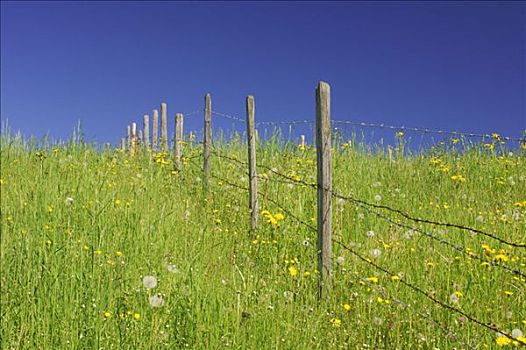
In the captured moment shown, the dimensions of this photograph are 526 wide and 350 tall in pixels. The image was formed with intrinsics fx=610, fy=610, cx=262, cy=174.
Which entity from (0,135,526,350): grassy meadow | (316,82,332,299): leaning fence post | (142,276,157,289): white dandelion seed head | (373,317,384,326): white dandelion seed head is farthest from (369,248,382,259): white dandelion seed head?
(142,276,157,289): white dandelion seed head

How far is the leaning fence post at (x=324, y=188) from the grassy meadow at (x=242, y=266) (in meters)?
0.12

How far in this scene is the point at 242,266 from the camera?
235 inches

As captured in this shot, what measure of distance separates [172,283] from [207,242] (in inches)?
79.6

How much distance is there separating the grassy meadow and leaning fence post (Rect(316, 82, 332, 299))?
12cm

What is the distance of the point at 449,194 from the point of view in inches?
392

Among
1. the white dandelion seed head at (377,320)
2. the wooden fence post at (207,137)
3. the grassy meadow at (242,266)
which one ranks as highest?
the wooden fence post at (207,137)

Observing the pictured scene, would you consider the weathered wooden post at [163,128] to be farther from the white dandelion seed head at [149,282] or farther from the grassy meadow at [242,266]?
the white dandelion seed head at [149,282]

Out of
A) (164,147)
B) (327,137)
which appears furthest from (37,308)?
(164,147)

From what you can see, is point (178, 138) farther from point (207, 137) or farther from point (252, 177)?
point (252, 177)

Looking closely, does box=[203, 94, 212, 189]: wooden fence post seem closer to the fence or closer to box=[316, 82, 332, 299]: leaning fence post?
the fence

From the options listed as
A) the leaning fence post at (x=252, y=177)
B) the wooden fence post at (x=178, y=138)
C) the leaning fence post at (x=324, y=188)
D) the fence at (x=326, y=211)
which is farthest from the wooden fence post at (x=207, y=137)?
the leaning fence post at (x=324, y=188)

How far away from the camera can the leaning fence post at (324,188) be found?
5602 millimetres

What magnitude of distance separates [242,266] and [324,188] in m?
1.12

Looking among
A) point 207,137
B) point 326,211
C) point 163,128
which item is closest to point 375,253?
point 326,211
